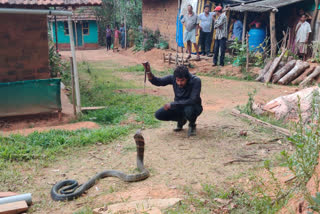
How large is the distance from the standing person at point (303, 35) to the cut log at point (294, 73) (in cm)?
168

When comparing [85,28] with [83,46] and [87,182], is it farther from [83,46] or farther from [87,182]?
[87,182]

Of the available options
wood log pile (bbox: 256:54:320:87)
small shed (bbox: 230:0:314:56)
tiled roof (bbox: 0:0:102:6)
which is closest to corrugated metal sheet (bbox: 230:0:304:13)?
small shed (bbox: 230:0:314:56)

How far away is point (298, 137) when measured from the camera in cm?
291

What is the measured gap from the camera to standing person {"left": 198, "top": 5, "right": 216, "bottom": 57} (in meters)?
14.0

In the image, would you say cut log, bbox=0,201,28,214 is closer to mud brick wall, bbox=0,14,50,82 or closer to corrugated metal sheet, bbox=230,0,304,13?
mud brick wall, bbox=0,14,50,82

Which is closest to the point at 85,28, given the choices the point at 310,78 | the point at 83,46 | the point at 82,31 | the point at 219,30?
the point at 82,31

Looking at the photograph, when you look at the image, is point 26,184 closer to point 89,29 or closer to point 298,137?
point 298,137

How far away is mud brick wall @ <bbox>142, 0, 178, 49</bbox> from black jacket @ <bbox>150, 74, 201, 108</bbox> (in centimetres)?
1317

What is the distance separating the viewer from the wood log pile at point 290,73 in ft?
32.9

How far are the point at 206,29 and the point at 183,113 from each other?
30.7ft

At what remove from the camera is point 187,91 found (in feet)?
17.8

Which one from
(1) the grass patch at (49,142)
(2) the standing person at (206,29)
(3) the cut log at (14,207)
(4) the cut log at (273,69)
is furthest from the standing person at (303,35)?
(3) the cut log at (14,207)

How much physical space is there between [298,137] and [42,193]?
3.01 metres

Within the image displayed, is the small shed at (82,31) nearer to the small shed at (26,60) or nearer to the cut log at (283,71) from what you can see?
the small shed at (26,60)
